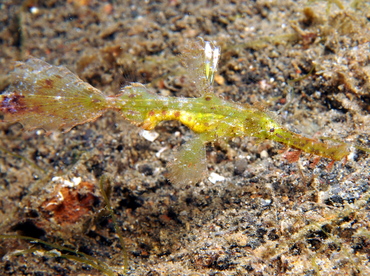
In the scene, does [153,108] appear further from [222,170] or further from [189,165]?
[222,170]

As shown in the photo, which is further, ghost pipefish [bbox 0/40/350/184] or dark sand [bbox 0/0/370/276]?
ghost pipefish [bbox 0/40/350/184]

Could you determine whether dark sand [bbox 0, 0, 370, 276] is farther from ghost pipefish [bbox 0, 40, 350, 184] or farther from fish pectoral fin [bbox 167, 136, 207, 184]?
fish pectoral fin [bbox 167, 136, 207, 184]

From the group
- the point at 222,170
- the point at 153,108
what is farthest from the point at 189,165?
the point at 153,108

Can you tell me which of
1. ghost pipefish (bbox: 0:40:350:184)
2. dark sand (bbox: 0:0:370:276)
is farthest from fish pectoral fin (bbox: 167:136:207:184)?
dark sand (bbox: 0:0:370:276)

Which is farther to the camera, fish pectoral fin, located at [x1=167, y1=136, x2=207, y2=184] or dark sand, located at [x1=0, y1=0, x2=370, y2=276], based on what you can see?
fish pectoral fin, located at [x1=167, y1=136, x2=207, y2=184]

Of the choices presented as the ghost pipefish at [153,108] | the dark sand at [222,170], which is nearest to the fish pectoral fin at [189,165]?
the ghost pipefish at [153,108]

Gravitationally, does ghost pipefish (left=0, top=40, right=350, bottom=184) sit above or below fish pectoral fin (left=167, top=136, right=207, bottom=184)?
above
